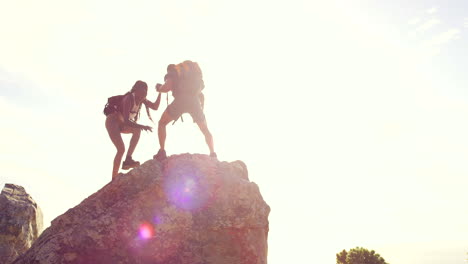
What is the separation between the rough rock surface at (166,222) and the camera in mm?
6461

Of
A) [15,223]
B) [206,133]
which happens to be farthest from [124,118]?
[15,223]

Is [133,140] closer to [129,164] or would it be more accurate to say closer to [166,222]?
[129,164]

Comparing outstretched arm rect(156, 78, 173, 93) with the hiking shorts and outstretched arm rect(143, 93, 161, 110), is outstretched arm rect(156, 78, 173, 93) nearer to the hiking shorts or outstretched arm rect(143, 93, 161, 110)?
the hiking shorts

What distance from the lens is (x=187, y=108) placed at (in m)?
9.40

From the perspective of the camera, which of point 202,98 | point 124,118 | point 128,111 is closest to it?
point 124,118

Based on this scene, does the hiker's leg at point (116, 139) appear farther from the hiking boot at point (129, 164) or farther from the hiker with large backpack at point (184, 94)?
the hiker with large backpack at point (184, 94)

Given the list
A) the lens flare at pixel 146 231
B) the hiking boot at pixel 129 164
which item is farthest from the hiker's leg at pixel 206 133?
the lens flare at pixel 146 231

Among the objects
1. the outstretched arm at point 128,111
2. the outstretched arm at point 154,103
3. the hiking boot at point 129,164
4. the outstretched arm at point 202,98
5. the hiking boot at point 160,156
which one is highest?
the outstretched arm at point 202,98

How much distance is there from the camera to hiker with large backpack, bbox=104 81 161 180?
9.05m

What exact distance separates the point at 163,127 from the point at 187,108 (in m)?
0.93

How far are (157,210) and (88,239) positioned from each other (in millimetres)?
1548

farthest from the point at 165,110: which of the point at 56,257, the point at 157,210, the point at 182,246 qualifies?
the point at 56,257

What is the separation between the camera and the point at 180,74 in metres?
9.41

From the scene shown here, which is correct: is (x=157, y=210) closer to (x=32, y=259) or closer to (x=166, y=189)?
(x=166, y=189)
